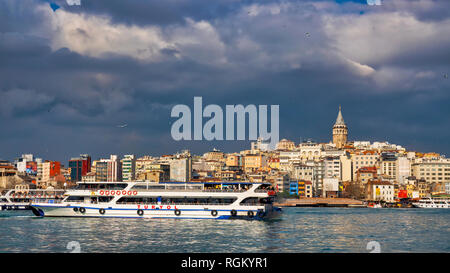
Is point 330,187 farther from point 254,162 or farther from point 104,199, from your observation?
point 104,199

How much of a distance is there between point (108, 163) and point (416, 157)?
230 ft

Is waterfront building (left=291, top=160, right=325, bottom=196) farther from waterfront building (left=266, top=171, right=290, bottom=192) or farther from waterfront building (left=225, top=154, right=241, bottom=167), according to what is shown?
waterfront building (left=225, top=154, right=241, bottom=167)

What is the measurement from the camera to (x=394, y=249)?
70.7 feet

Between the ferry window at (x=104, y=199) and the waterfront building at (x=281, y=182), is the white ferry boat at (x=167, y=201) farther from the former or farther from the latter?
the waterfront building at (x=281, y=182)

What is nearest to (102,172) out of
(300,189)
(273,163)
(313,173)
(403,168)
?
(273,163)

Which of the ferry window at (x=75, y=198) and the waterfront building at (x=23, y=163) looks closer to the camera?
the ferry window at (x=75, y=198)

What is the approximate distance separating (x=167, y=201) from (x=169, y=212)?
858 mm

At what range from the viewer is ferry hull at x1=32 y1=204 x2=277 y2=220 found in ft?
118

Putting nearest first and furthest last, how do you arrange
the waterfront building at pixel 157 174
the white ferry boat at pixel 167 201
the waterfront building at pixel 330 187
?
the white ferry boat at pixel 167 201 → the waterfront building at pixel 330 187 → the waterfront building at pixel 157 174

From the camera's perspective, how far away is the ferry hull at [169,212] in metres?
35.8

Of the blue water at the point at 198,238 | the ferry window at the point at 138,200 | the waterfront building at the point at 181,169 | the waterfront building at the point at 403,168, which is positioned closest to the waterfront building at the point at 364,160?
the waterfront building at the point at 403,168

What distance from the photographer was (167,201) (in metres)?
37.0

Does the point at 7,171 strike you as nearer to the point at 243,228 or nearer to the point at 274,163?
the point at 274,163
